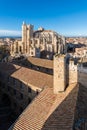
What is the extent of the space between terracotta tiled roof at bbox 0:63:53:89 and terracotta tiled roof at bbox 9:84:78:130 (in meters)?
7.47

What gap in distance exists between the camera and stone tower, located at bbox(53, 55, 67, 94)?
95.5ft

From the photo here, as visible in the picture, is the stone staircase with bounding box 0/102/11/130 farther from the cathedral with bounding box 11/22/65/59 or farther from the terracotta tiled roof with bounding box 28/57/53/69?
the cathedral with bounding box 11/22/65/59

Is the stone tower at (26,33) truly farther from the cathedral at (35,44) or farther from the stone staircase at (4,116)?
the stone staircase at (4,116)

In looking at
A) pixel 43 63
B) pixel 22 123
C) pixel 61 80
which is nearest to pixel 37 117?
pixel 22 123

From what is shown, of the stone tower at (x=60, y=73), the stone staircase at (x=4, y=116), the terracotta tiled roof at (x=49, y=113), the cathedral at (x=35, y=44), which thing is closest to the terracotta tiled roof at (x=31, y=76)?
the stone staircase at (x=4, y=116)

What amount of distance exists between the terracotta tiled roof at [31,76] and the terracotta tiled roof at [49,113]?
7.47 metres

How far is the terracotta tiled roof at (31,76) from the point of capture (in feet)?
127

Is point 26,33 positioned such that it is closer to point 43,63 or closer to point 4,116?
point 43,63

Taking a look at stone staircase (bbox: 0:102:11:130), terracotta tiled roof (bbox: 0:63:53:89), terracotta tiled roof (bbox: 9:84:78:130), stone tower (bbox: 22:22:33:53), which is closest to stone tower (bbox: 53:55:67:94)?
terracotta tiled roof (bbox: 9:84:78:130)

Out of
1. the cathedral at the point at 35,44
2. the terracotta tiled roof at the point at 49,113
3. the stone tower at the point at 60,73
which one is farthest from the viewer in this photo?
the cathedral at the point at 35,44

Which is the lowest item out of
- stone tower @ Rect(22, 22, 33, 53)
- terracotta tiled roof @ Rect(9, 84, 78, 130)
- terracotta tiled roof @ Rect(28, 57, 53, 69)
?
terracotta tiled roof @ Rect(9, 84, 78, 130)

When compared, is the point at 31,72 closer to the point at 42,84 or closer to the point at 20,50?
the point at 42,84

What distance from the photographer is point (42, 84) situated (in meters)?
38.3

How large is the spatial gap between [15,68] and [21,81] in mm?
7777
